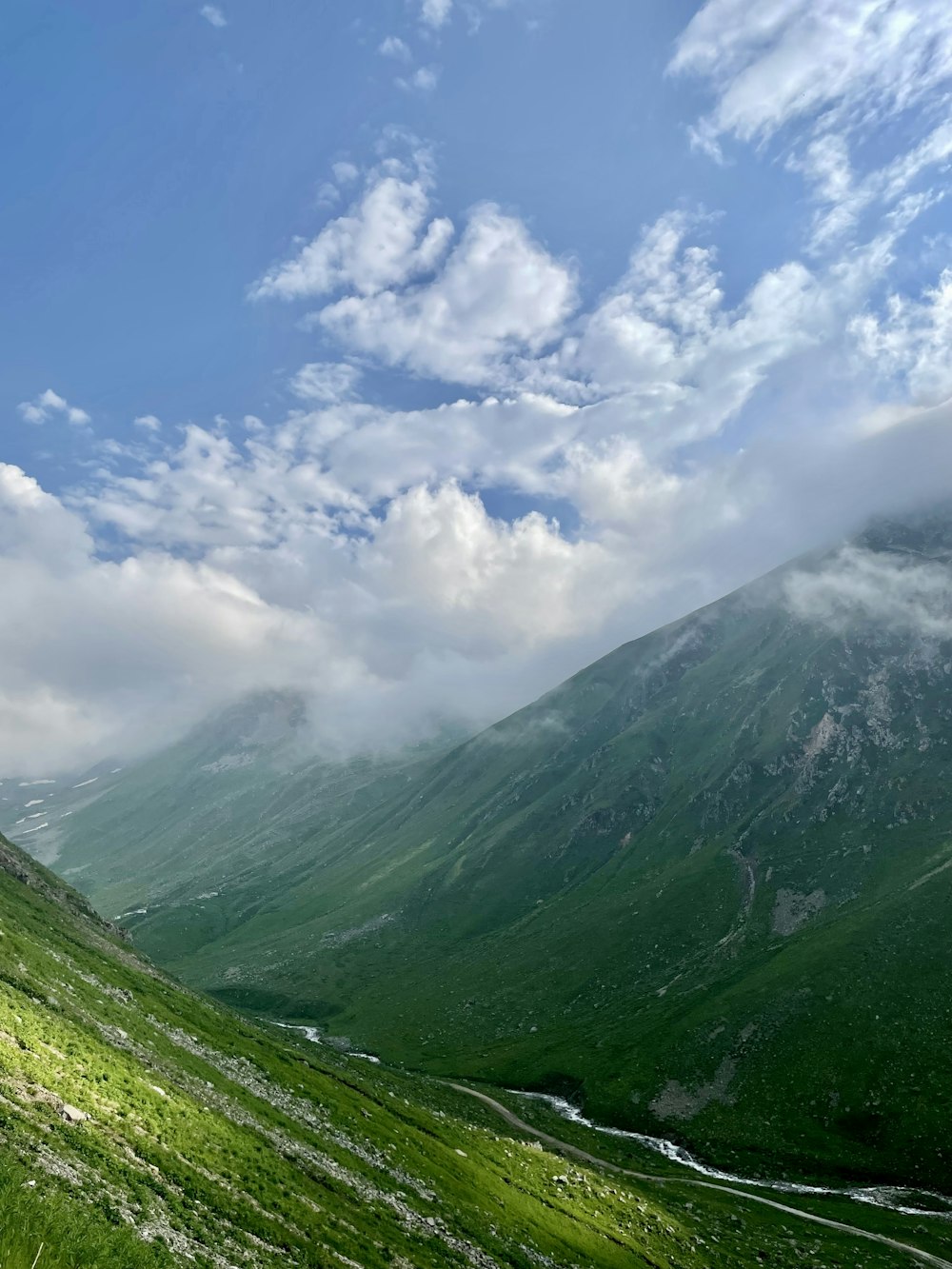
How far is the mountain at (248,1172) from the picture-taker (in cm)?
2361

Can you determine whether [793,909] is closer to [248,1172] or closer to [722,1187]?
[722,1187]

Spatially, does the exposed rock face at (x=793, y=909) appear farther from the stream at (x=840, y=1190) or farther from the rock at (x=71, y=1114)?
the rock at (x=71, y=1114)

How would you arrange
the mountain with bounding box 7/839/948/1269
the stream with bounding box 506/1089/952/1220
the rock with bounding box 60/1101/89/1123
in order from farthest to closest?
the stream with bounding box 506/1089/952/1220, the rock with bounding box 60/1101/89/1123, the mountain with bounding box 7/839/948/1269

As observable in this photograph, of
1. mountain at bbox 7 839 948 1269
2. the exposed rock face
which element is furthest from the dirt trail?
the exposed rock face

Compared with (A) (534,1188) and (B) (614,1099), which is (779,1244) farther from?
(B) (614,1099)

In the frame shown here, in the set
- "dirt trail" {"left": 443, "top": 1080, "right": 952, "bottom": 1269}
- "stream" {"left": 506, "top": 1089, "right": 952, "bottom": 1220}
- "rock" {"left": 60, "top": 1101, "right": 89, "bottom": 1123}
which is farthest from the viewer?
"stream" {"left": 506, "top": 1089, "right": 952, "bottom": 1220}

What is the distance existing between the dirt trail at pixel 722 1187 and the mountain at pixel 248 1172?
2.35 feet

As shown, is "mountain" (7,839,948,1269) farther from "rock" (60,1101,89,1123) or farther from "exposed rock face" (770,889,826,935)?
"exposed rock face" (770,889,826,935)

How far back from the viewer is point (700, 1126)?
4311 inches

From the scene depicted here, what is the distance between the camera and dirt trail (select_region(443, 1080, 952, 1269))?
211 feet

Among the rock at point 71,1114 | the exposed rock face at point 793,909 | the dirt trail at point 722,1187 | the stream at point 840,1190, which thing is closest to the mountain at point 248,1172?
the rock at point 71,1114

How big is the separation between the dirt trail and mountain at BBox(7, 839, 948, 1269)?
717mm

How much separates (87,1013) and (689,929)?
591ft

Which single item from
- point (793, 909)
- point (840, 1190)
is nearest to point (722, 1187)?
point (840, 1190)
